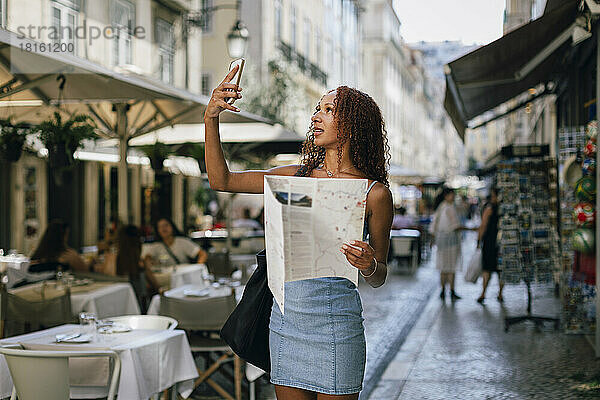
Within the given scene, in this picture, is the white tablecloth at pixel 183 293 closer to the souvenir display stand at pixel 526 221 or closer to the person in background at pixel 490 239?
the souvenir display stand at pixel 526 221

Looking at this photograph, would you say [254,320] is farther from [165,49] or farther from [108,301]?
[165,49]

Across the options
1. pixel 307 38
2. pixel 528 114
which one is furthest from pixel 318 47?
pixel 528 114

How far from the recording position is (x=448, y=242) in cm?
1415

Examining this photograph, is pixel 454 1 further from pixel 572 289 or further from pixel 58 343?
pixel 58 343

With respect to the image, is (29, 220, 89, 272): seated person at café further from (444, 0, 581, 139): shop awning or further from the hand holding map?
the hand holding map

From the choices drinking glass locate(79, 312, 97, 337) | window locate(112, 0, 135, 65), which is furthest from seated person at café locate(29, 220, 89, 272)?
window locate(112, 0, 135, 65)

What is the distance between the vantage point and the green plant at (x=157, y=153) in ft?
→ 40.6

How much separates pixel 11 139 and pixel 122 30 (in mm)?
12207

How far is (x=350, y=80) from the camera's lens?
50344 mm

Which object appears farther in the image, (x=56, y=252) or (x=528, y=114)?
(x=528, y=114)

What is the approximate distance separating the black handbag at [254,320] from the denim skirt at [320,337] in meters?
0.21

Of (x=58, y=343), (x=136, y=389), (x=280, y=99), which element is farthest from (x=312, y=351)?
(x=280, y=99)

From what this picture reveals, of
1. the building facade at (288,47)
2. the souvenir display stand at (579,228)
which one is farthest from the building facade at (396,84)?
the souvenir display stand at (579,228)

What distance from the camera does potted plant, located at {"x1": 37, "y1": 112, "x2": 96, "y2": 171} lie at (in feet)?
29.1
